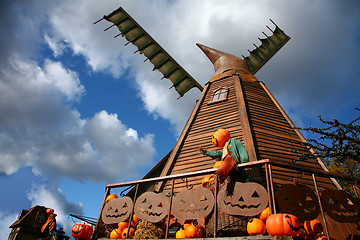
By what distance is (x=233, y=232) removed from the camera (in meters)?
3.81

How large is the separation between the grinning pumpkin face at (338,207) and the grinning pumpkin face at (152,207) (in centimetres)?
256

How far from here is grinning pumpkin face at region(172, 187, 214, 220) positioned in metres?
3.73

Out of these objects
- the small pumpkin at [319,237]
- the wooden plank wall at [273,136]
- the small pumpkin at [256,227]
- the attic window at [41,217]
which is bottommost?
the small pumpkin at [256,227]

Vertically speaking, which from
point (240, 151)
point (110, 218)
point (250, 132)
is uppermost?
point (250, 132)

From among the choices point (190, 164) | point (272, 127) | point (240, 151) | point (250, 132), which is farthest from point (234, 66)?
point (240, 151)

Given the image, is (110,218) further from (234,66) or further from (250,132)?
(234,66)

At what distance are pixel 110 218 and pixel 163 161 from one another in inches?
242

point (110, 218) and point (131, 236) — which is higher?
point (110, 218)

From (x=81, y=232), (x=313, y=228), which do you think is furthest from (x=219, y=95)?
(x=81, y=232)

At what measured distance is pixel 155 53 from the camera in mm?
13227

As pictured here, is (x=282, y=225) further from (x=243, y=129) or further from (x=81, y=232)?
(x=243, y=129)

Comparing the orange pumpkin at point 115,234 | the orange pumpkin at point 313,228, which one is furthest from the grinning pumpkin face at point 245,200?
the orange pumpkin at point 115,234

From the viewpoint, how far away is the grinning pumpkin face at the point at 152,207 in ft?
13.6

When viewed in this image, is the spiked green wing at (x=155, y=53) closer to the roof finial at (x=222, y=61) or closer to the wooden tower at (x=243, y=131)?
the wooden tower at (x=243, y=131)
